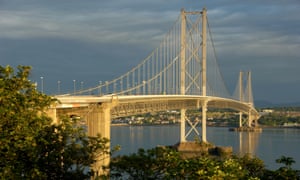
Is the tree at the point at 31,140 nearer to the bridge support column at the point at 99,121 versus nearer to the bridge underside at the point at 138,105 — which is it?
the bridge underside at the point at 138,105

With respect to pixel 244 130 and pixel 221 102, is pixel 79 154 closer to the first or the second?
pixel 221 102

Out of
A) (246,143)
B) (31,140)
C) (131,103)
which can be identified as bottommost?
(246,143)

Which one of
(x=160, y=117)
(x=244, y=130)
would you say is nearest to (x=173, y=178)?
(x=244, y=130)

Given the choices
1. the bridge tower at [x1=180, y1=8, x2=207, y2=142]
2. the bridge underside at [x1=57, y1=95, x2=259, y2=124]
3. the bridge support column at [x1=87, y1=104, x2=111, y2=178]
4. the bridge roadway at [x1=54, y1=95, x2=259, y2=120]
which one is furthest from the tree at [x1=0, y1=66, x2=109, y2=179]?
the bridge tower at [x1=180, y1=8, x2=207, y2=142]

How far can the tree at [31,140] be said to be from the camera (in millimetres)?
9758

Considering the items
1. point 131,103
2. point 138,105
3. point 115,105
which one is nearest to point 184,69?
point 138,105

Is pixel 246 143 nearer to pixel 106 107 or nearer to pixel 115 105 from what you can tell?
pixel 115 105

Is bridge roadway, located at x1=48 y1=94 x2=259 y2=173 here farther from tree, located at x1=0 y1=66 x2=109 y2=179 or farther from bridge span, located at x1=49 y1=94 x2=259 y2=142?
tree, located at x1=0 y1=66 x2=109 y2=179

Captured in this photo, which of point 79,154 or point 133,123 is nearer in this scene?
point 79,154

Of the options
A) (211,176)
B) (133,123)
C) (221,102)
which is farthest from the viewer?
(133,123)

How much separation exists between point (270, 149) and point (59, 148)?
40688mm

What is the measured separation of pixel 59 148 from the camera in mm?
10586

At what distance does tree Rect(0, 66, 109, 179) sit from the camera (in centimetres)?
976

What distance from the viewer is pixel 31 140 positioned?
9.82m
